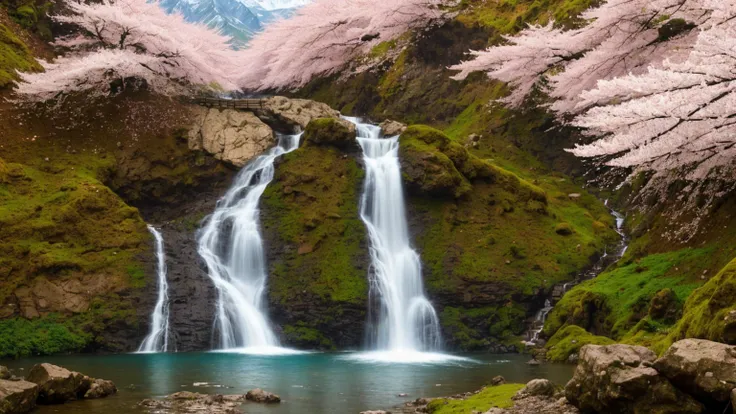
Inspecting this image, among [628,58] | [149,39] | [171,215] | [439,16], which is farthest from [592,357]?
[439,16]

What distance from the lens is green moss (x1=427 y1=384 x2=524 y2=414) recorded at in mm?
10901

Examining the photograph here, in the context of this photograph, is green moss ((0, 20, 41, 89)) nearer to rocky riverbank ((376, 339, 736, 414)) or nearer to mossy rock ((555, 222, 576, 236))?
mossy rock ((555, 222, 576, 236))

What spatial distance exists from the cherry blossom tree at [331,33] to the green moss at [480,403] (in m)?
30.1

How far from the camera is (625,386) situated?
8453mm

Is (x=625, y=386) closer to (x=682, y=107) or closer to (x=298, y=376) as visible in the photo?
(x=682, y=107)

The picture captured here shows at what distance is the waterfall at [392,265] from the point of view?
24.5 meters

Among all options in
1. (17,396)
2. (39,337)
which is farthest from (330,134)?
(17,396)

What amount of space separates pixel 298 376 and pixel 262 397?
3882 millimetres

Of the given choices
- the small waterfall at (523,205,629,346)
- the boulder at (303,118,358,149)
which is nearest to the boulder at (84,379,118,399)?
the small waterfall at (523,205,629,346)

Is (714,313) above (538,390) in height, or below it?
above

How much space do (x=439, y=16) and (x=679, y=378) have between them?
3521 cm

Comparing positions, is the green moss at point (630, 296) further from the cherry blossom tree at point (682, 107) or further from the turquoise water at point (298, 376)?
the cherry blossom tree at point (682, 107)

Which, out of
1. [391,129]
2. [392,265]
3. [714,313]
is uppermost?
[391,129]

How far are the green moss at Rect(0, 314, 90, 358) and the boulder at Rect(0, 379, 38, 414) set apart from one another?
10.3 meters
